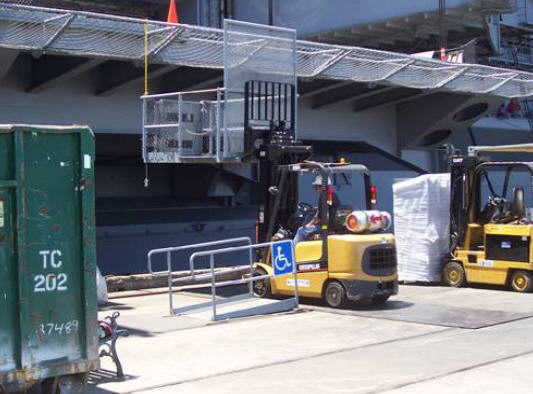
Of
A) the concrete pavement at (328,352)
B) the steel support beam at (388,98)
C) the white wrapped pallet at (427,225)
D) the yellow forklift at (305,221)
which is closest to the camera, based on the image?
the concrete pavement at (328,352)

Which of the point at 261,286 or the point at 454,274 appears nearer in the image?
the point at 261,286

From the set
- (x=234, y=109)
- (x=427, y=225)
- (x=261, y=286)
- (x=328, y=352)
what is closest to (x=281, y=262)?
(x=261, y=286)

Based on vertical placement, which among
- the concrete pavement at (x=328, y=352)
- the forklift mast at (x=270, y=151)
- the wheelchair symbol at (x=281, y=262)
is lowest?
the concrete pavement at (x=328, y=352)

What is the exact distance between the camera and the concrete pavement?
304 inches

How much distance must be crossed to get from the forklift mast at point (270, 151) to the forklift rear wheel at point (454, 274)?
12.3 ft

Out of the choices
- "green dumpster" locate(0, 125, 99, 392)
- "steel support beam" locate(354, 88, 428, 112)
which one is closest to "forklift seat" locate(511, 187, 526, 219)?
"steel support beam" locate(354, 88, 428, 112)

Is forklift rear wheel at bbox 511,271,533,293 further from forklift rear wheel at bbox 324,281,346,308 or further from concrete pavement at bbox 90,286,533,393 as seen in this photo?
forklift rear wheel at bbox 324,281,346,308

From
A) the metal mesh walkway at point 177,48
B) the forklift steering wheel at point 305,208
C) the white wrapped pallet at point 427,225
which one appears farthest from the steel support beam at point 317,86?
the forklift steering wheel at point 305,208

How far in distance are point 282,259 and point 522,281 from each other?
488cm

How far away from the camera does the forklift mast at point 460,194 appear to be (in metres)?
15.2

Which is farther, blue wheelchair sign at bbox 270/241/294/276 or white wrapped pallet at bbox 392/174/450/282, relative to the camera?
white wrapped pallet at bbox 392/174/450/282

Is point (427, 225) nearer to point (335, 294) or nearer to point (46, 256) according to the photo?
point (335, 294)

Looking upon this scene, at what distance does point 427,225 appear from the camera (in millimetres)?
15727

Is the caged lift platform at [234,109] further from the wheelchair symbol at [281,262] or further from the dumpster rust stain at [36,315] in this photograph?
the dumpster rust stain at [36,315]
